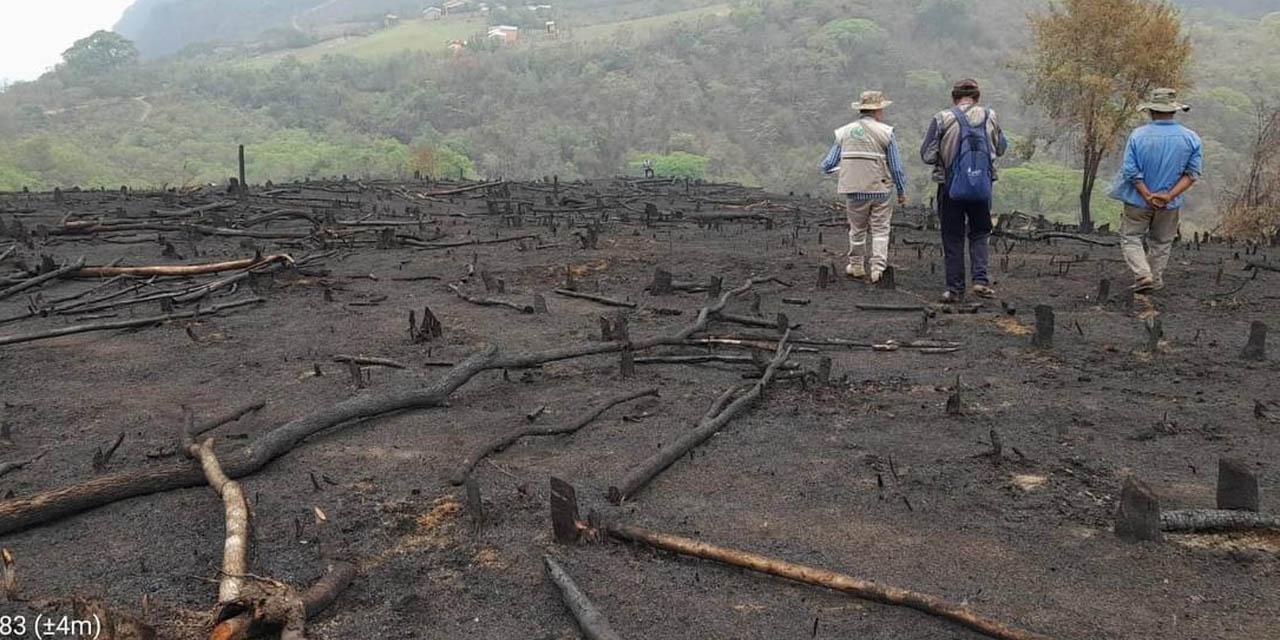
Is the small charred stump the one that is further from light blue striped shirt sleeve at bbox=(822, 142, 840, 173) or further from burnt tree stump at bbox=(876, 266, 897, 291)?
burnt tree stump at bbox=(876, 266, 897, 291)

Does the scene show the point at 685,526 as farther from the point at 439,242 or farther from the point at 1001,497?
the point at 439,242

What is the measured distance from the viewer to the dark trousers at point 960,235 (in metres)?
8.55

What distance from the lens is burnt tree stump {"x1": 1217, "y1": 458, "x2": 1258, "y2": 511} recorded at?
11.6ft

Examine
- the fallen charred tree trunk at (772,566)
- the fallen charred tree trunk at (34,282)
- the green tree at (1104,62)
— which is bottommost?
the fallen charred tree trunk at (772,566)

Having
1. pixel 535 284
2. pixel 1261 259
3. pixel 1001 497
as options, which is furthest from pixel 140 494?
pixel 1261 259

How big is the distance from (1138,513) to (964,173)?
217 inches

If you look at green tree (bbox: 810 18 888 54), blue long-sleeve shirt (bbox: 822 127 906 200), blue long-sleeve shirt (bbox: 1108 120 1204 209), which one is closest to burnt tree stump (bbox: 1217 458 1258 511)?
blue long-sleeve shirt (bbox: 1108 120 1204 209)

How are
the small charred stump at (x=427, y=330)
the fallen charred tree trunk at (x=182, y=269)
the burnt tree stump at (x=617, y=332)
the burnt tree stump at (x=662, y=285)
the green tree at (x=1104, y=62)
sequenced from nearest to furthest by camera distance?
the burnt tree stump at (x=617, y=332), the small charred stump at (x=427, y=330), the burnt tree stump at (x=662, y=285), the fallen charred tree trunk at (x=182, y=269), the green tree at (x=1104, y=62)

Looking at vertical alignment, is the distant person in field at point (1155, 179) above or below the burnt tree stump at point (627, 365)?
above

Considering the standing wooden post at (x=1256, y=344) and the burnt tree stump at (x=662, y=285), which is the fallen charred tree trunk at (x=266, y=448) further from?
the standing wooden post at (x=1256, y=344)

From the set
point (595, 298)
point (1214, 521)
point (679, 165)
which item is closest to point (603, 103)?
point (679, 165)

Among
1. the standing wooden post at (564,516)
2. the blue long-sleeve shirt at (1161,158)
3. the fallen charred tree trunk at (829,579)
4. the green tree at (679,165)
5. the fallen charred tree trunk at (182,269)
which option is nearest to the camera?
the fallen charred tree trunk at (829,579)

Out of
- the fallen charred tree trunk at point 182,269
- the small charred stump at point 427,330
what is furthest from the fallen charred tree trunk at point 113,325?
the small charred stump at point 427,330

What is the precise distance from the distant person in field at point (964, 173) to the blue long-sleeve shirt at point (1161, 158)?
1.23 metres
